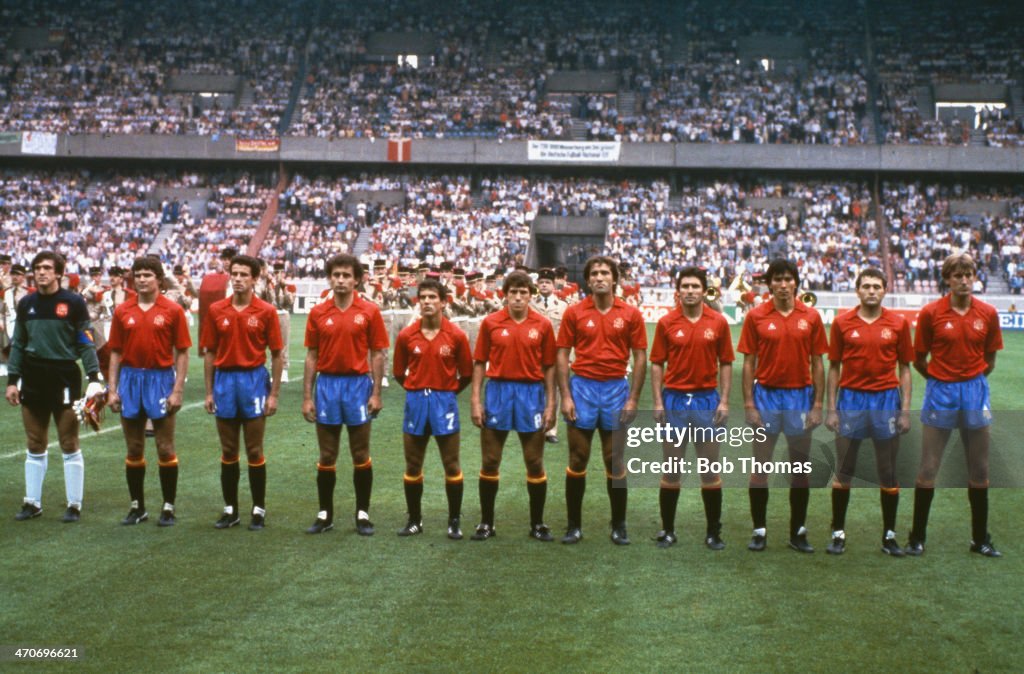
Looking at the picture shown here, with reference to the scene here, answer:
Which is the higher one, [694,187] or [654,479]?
[694,187]

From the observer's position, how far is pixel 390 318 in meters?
18.9

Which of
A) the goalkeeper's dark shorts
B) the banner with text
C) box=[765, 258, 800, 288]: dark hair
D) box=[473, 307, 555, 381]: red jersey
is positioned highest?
the banner with text

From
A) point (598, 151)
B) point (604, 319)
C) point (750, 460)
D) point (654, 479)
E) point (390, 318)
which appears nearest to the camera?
point (604, 319)

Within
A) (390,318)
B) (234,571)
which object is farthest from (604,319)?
(390,318)

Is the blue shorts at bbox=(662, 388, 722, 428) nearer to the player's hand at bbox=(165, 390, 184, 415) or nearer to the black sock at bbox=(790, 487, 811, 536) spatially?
the black sock at bbox=(790, 487, 811, 536)

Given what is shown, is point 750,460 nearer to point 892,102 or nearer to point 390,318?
point 390,318

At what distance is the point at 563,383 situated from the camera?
8.62 m

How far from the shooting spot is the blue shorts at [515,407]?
860 cm

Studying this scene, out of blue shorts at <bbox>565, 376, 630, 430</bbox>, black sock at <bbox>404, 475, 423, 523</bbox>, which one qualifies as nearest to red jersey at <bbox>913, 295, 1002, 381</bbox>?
blue shorts at <bbox>565, 376, 630, 430</bbox>

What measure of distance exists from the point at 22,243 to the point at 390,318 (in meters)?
33.9

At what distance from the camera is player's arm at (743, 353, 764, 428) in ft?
27.7

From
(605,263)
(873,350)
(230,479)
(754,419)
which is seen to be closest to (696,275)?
(605,263)

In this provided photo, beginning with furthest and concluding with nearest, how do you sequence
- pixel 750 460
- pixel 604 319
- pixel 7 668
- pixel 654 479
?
pixel 654 479 → pixel 750 460 → pixel 604 319 → pixel 7 668

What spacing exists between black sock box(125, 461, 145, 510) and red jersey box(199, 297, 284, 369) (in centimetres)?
100
